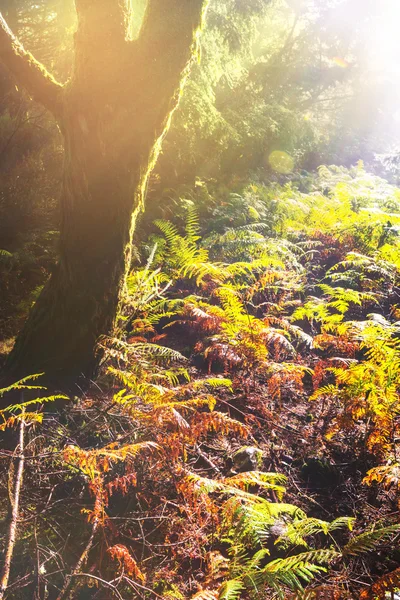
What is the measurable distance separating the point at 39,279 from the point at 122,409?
7.87 ft

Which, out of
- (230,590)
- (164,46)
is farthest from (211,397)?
(164,46)

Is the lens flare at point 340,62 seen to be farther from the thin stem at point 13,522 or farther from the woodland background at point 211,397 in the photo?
the thin stem at point 13,522

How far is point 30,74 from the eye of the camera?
9.78 ft

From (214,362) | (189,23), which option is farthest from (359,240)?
(189,23)

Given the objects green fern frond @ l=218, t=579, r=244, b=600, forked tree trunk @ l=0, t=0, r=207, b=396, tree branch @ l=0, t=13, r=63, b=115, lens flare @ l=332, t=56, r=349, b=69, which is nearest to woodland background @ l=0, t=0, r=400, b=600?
green fern frond @ l=218, t=579, r=244, b=600

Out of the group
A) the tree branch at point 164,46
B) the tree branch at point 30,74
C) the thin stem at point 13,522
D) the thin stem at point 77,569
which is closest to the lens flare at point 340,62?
the tree branch at point 164,46

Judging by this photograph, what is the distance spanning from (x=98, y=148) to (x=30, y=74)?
815 mm

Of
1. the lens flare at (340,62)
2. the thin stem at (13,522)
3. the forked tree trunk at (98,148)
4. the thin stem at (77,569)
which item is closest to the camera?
the thin stem at (13,522)

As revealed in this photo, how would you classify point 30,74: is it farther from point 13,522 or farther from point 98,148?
→ point 13,522

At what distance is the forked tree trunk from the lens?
111 inches

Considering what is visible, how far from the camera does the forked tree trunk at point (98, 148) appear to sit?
281 cm

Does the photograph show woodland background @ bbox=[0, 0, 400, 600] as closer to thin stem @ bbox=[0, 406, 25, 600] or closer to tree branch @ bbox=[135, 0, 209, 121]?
thin stem @ bbox=[0, 406, 25, 600]

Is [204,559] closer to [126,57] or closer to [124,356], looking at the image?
[124,356]

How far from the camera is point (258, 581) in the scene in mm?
1857
